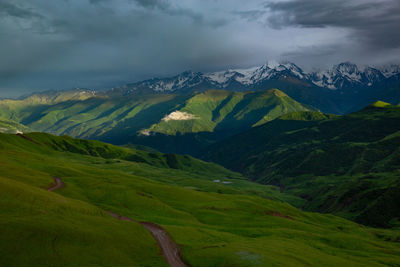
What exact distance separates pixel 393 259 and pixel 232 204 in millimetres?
81343

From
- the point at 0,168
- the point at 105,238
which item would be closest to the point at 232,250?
the point at 105,238

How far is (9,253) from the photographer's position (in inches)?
2247

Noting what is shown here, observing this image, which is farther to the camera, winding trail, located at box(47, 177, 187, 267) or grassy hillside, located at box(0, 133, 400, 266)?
winding trail, located at box(47, 177, 187, 267)

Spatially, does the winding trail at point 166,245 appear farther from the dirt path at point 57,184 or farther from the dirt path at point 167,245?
the dirt path at point 57,184

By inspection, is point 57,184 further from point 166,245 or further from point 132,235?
point 166,245

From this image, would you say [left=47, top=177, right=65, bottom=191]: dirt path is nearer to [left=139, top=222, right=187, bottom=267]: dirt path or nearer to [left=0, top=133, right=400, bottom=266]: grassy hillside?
[left=0, top=133, right=400, bottom=266]: grassy hillside

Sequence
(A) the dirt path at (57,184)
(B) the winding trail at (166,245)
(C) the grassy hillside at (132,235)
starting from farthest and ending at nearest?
(A) the dirt path at (57,184)
(B) the winding trail at (166,245)
(C) the grassy hillside at (132,235)

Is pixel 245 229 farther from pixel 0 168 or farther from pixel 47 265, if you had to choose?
pixel 0 168

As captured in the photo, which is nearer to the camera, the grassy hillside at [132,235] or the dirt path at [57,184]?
the grassy hillside at [132,235]

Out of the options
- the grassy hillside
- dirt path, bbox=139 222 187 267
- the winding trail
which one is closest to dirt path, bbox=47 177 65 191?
the grassy hillside

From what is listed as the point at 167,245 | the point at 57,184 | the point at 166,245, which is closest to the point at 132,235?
the point at 166,245

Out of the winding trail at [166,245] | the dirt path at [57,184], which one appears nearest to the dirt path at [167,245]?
the winding trail at [166,245]

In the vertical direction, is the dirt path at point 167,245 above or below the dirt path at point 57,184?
below

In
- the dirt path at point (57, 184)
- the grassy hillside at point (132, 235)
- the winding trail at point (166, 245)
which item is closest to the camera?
the grassy hillside at point (132, 235)
